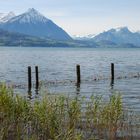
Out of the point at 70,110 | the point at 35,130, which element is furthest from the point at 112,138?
the point at 35,130

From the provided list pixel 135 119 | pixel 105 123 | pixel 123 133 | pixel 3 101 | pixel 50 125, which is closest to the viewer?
pixel 50 125

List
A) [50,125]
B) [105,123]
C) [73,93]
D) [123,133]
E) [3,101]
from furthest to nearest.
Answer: [73,93]
[123,133]
[105,123]
[3,101]
[50,125]

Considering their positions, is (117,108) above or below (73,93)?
above

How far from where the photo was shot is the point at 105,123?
17.6m

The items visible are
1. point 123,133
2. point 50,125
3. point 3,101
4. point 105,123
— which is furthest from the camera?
point 123,133

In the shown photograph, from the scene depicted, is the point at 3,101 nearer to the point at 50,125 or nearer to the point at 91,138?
the point at 50,125

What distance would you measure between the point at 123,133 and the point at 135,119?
11.4 feet

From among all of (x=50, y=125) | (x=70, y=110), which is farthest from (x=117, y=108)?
(x=50, y=125)

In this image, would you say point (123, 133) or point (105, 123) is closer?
point (105, 123)

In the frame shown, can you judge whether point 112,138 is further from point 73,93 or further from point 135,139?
point 73,93

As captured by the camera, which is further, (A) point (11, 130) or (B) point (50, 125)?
(A) point (11, 130)

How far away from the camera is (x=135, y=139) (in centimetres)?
1847

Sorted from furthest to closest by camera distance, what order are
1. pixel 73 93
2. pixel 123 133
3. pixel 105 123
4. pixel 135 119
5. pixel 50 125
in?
pixel 73 93 < pixel 135 119 < pixel 123 133 < pixel 105 123 < pixel 50 125

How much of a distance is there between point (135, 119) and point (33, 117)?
7625 mm
